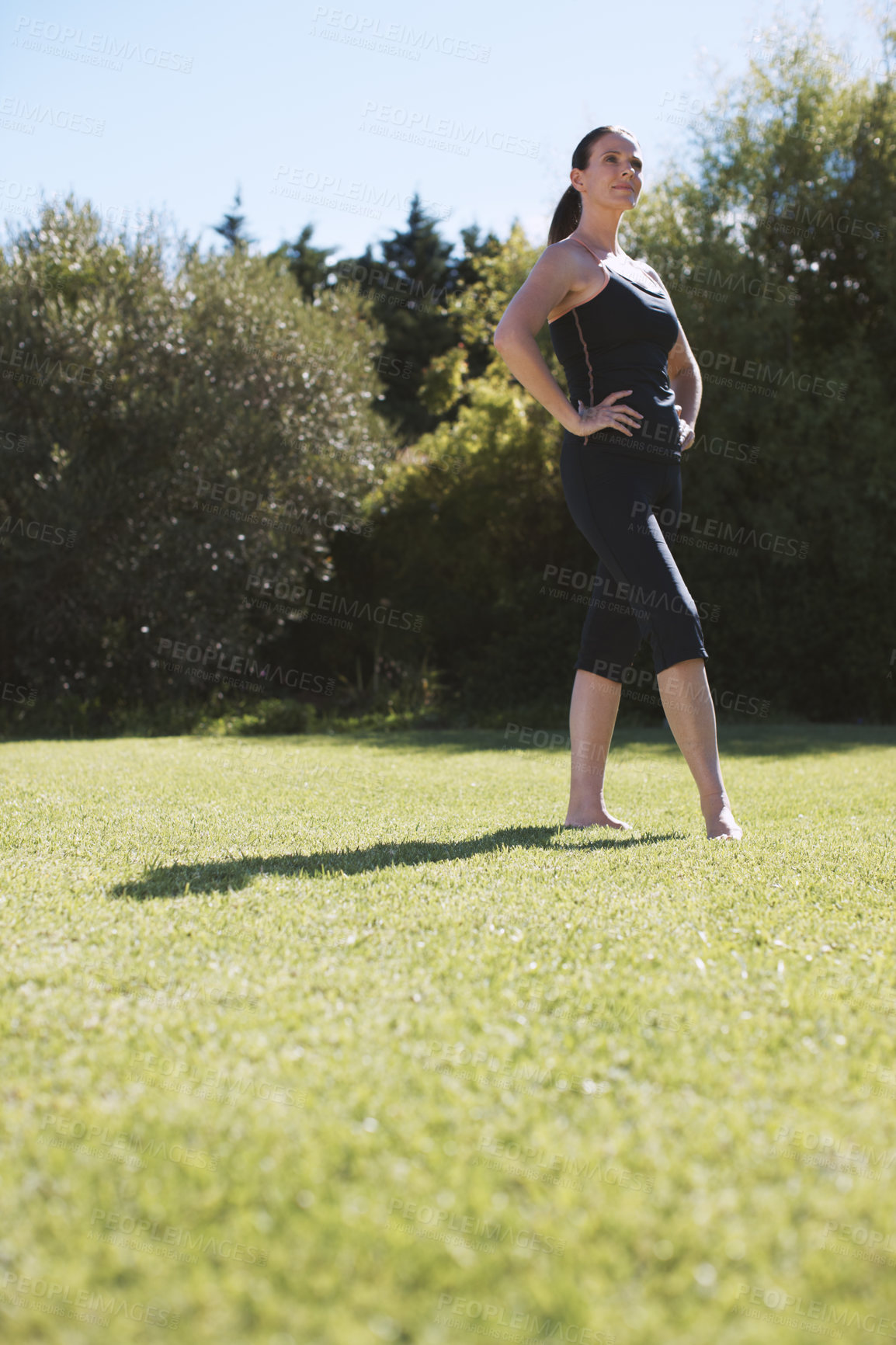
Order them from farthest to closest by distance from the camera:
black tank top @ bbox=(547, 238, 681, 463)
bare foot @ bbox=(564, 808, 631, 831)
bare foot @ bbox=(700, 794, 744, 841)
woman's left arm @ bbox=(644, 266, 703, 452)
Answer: woman's left arm @ bbox=(644, 266, 703, 452)
bare foot @ bbox=(564, 808, 631, 831)
black tank top @ bbox=(547, 238, 681, 463)
bare foot @ bbox=(700, 794, 744, 841)

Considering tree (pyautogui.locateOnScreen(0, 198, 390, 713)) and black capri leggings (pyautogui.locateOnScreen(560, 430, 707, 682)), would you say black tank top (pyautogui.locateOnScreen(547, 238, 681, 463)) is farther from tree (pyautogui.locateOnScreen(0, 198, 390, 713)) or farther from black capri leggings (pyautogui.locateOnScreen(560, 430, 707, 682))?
tree (pyautogui.locateOnScreen(0, 198, 390, 713))

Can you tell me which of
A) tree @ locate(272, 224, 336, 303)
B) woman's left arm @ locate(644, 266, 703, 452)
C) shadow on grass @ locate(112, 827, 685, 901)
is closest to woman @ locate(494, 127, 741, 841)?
woman's left arm @ locate(644, 266, 703, 452)

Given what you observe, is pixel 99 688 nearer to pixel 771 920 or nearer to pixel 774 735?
pixel 774 735

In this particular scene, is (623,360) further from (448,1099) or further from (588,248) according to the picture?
(448,1099)

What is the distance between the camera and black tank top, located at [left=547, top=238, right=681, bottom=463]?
11.3 ft

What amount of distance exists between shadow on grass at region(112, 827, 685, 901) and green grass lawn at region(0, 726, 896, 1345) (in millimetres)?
21

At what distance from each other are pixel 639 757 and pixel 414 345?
1869cm

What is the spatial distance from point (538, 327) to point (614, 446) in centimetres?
49

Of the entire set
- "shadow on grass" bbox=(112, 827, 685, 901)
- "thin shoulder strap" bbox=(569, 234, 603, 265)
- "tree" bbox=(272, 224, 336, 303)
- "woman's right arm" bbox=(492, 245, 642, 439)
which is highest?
"tree" bbox=(272, 224, 336, 303)

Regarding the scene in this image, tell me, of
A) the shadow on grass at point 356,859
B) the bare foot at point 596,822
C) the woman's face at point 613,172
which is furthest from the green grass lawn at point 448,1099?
the woman's face at point 613,172

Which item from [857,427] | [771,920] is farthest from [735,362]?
[771,920]

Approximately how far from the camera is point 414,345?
23438mm

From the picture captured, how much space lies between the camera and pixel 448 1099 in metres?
1.37

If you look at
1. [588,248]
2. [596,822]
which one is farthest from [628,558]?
[588,248]
